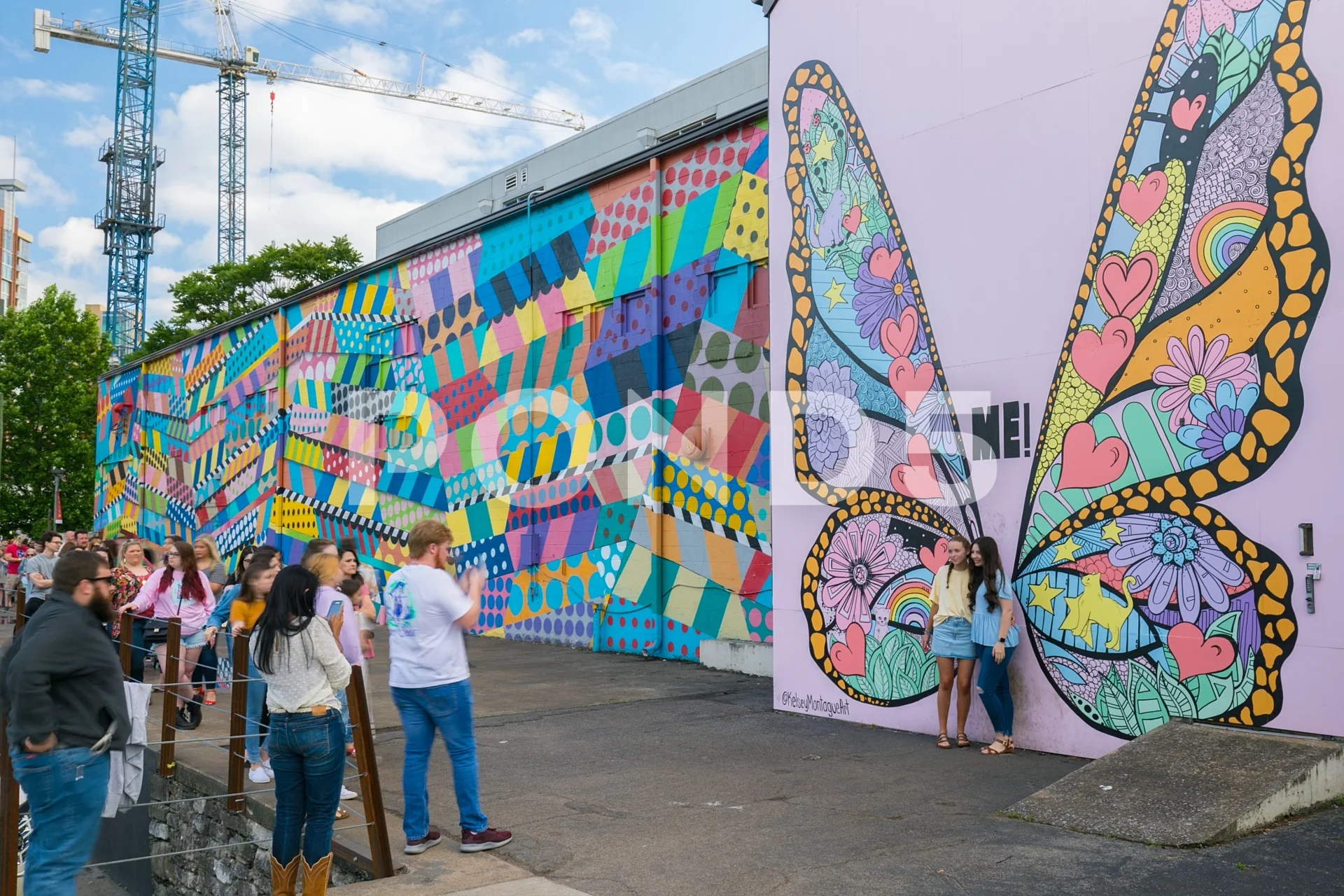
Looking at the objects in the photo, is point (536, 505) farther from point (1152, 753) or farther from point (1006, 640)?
point (1152, 753)

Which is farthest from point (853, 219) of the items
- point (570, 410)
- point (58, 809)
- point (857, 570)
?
point (58, 809)

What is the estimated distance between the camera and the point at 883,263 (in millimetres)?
10031

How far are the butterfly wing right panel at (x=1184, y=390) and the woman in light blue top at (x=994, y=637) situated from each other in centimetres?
32

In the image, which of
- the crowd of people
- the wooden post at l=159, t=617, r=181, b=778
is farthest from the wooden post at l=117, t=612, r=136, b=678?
the crowd of people

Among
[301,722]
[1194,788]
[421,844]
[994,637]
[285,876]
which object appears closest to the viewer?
[301,722]

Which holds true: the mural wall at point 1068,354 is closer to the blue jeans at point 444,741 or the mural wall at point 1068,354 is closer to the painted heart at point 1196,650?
the painted heart at point 1196,650

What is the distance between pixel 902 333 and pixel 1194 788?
4.62m

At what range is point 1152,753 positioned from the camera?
279 inches

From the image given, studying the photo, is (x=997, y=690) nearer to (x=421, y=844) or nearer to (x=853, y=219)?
(x=853, y=219)

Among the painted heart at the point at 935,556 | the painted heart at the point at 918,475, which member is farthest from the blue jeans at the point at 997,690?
the painted heart at the point at 918,475

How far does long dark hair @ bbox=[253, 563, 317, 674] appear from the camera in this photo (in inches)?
215

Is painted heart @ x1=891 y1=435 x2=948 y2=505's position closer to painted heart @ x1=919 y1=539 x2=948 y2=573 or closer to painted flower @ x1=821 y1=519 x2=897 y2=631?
painted heart @ x1=919 y1=539 x2=948 y2=573

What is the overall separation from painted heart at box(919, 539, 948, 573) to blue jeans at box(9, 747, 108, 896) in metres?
6.50

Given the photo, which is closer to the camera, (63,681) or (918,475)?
(63,681)
